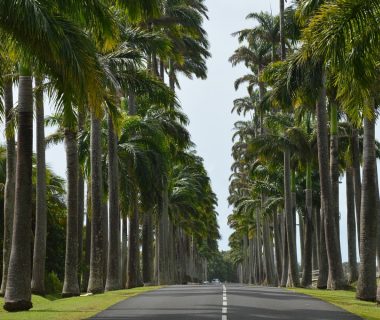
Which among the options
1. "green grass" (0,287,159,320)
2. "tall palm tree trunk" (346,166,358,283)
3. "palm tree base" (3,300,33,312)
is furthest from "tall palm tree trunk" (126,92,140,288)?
"palm tree base" (3,300,33,312)

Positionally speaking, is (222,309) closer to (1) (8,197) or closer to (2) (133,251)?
(1) (8,197)

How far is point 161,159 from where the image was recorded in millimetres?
36312

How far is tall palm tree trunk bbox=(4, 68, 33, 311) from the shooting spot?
60.6 feet

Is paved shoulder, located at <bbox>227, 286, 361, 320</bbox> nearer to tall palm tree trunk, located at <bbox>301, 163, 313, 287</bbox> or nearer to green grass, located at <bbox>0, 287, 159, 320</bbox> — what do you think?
green grass, located at <bbox>0, 287, 159, 320</bbox>

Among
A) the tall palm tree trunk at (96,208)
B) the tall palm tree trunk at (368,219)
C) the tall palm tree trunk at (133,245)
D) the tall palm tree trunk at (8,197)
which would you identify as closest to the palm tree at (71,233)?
the tall palm tree trunk at (8,197)

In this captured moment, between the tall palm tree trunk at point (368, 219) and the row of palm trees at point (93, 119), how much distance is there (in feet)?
26.7

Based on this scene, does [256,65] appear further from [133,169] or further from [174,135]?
[133,169]

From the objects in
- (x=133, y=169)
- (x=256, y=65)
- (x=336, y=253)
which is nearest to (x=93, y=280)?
(x=133, y=169)

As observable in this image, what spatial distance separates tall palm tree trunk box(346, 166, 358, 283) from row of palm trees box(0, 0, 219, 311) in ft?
37.0

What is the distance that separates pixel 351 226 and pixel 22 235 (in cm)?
2945

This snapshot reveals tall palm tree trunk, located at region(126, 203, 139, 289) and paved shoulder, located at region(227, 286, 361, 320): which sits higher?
tall palm tree trunk, located at region(126, 203, 139, 289)

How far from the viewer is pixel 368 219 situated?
76.2 feet

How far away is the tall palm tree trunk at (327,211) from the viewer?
32.1 m

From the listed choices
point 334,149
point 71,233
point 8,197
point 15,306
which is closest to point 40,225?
point 71,233
